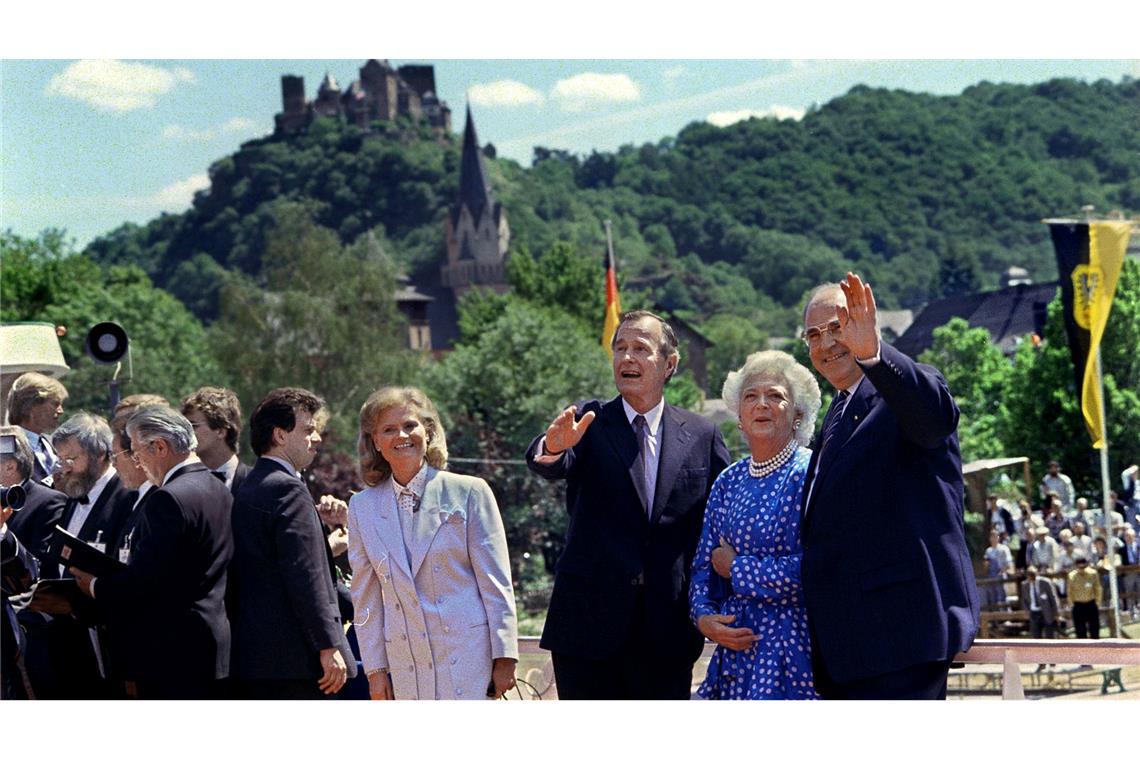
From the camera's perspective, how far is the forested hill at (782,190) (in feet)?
448

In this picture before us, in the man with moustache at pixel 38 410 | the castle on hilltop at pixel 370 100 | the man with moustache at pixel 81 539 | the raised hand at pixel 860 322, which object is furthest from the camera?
the castle on hilltop at pixel 370 100

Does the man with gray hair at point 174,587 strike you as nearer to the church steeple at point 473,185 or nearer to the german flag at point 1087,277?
the german flag at point 1087,277

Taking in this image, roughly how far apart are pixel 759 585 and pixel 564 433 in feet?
2.54

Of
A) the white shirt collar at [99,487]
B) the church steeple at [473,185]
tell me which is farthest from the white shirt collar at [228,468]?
the church steeple at [473,185]

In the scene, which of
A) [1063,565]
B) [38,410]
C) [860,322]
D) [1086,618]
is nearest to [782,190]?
[1063,565]

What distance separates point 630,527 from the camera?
210 inches

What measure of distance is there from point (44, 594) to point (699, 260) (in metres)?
141

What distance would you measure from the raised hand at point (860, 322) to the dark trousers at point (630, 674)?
1267 mm

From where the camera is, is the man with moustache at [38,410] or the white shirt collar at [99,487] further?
the man with moustache at [38,410]

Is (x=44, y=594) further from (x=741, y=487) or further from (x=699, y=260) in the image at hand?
(x=699, y=260)

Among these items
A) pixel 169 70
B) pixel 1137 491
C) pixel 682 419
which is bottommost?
pixel 1137 491

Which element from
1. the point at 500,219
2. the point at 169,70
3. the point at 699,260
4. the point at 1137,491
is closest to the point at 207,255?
the point at 169,70

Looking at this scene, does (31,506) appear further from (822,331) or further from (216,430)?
(822,331)

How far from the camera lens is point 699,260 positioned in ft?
477
